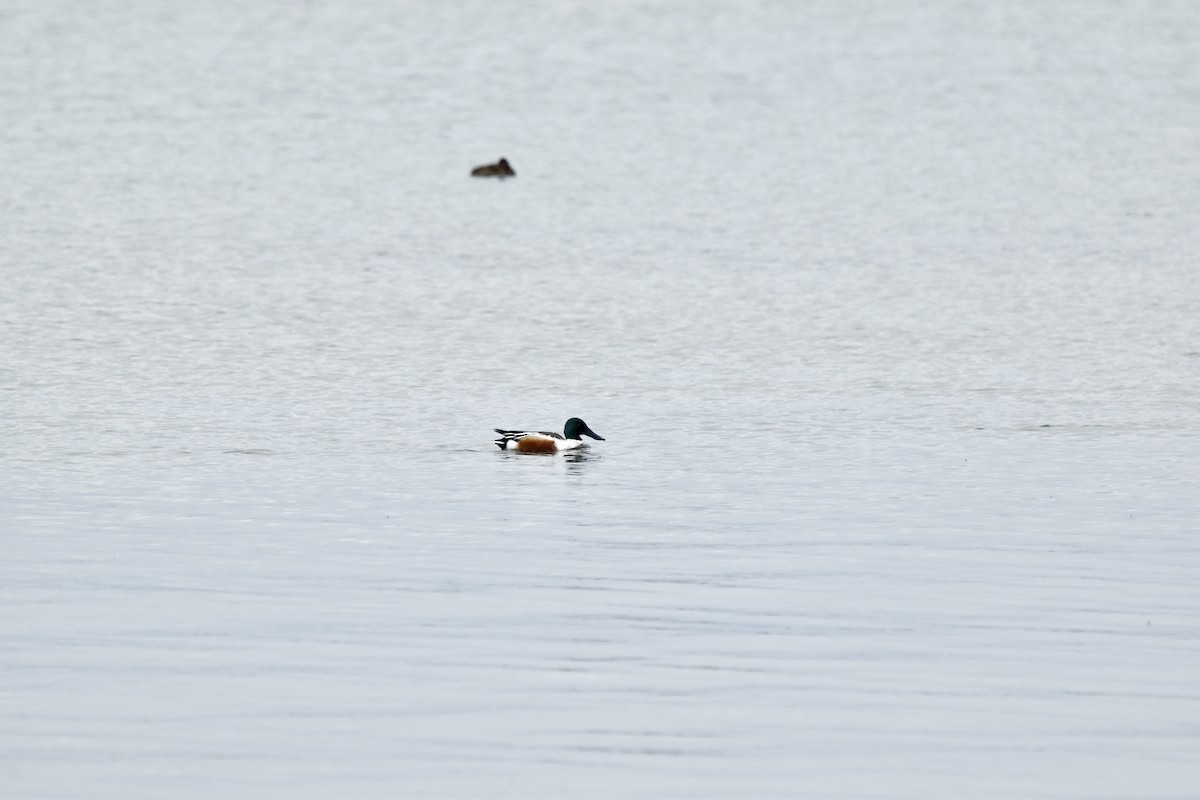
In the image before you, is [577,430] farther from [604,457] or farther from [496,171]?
[496,171]

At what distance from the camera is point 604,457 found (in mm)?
21047

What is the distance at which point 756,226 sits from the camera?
4003 centimetres

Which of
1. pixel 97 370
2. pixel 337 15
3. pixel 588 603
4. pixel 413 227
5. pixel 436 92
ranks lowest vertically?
pixel 588 603

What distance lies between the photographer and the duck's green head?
70.4 feet

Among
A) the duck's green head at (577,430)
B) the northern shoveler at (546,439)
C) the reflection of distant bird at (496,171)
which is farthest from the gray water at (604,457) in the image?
the reflection of distant bird at (496,171)

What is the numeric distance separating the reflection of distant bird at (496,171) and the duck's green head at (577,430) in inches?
1027

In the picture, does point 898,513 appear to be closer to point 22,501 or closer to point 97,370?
point 22,501

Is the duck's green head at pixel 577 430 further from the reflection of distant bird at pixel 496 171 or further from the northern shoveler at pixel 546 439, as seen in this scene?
the reflection of distant bird at pixel 496 171

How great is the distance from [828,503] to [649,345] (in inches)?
412

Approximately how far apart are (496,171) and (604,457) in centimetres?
2709

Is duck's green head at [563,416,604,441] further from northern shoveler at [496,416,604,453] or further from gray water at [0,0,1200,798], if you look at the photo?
gray water at [0,0,1200,798]

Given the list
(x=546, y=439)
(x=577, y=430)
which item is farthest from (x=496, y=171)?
(x=546, y=439)

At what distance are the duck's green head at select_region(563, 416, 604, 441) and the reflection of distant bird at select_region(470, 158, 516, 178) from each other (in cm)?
2608

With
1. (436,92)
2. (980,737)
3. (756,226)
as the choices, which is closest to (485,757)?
(980,737)
